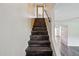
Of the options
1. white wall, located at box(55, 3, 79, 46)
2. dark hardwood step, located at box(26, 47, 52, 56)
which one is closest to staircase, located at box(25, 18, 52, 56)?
dark hardwood step, located at box(26, 47, 52, 56)

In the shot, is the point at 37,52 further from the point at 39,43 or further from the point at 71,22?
the point at 71,22

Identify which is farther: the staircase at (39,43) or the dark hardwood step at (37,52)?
the staircase at (39,43)

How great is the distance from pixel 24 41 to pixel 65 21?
89 cm

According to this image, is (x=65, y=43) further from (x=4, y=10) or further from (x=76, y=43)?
(x=4, y=10)

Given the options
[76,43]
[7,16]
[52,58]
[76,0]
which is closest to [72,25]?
[76,43]

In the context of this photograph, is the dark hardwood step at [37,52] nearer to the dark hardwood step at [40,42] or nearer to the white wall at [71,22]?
the dark hardwood step at [40,42]

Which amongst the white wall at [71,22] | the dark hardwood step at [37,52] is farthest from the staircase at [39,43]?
the white wall at [71,22]

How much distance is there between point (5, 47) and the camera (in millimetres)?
1282

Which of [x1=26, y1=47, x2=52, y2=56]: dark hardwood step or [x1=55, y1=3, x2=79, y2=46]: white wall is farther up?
[x1=55, y1=3, x2=79, y2=46]: white wall

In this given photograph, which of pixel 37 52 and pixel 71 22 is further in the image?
pixel 37 52

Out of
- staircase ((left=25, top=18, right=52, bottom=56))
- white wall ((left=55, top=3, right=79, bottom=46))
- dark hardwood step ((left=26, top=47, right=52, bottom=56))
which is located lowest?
dark hardwood step ((left=26, top=47, right=52, bottom=56))

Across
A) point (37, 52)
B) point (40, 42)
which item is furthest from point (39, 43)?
point (37, 52)

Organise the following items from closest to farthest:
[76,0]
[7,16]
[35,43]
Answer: [76,0] → [7,16] → [35,43]

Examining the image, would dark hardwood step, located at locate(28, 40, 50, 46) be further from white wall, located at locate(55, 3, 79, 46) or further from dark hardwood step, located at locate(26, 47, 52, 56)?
white wall, located at locate(55, 3, 79, 46)
